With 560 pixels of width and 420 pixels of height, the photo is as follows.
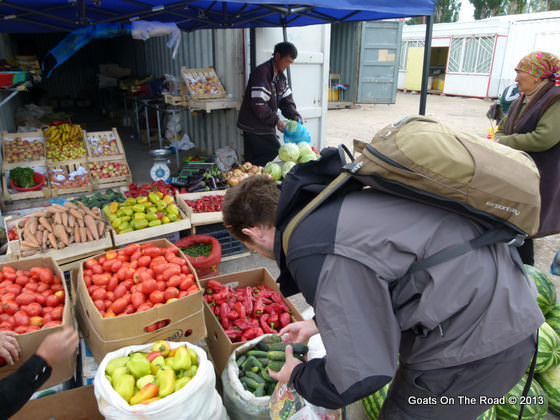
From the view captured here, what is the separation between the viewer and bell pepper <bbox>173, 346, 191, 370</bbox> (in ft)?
6.81

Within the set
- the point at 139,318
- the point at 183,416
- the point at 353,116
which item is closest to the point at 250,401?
Result: the point at 183,416

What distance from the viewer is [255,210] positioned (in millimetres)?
1568

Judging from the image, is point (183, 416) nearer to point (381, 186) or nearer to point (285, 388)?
point (285, 388)

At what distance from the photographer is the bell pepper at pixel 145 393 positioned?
186 cm

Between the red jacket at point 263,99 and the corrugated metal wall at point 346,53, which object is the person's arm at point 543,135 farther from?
the corrugated metal wall at point 346,53

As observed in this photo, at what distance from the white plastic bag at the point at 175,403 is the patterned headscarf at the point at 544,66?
3407 mm

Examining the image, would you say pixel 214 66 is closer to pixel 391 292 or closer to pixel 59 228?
pixel 59 228

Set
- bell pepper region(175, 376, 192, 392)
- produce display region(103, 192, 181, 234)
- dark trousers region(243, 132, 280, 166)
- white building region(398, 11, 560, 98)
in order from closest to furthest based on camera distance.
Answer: bell pepper region(175, 376, 192, 392), produce display region(103, 192, 181, 234), dark trousers region(243, 132, 280, 166), white building region(398, 11, 560, 98)

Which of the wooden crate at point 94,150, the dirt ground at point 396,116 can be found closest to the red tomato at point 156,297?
the wooden crate at point 94,150

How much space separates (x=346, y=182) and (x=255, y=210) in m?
0.41

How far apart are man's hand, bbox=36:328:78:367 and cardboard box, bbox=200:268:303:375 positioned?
915 mm

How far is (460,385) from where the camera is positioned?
4.74 feet

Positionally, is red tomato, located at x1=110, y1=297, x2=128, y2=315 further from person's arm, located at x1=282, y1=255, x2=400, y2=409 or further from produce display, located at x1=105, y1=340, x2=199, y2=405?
person's arm, located at x1=282, y1=255, x2=400, y2=409

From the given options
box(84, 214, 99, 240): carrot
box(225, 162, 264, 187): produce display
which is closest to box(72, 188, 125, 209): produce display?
box(84, 214, 99, 240): carrot
